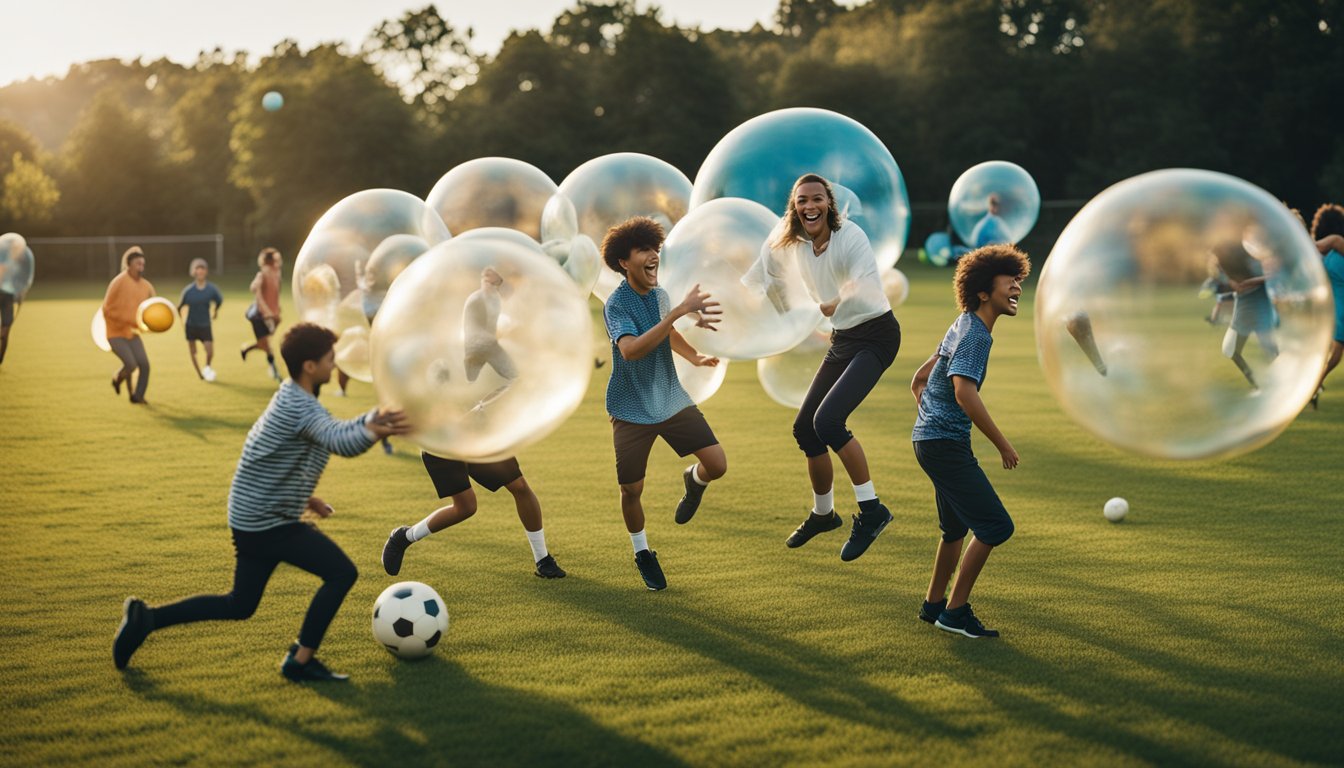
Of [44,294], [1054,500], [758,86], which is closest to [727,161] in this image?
[1054,500]

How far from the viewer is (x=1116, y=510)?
832cm

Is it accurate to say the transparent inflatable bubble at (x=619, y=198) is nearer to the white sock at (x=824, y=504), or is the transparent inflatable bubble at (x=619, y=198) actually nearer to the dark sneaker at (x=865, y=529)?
the white sock at (x=824, y=504)

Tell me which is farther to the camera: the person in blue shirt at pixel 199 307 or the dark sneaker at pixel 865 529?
the person in blue shirt at pixel 199 307

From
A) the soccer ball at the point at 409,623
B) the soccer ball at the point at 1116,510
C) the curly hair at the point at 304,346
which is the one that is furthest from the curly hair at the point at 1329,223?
the curly hair at the point at 304,346

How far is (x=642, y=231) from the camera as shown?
658cm

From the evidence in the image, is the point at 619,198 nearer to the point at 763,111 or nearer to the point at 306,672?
the point at 306,672

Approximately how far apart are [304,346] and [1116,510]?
5811mm

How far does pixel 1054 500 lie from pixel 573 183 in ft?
16.0

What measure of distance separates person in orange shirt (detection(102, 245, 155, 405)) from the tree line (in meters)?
41.7

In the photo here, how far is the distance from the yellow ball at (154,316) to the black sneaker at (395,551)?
9.27m

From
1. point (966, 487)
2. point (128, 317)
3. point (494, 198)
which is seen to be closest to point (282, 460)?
point (966, 487)

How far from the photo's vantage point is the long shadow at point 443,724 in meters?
4.57

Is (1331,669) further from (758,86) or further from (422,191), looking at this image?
(758,86)

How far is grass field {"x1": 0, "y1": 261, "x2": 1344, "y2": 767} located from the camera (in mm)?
4727
